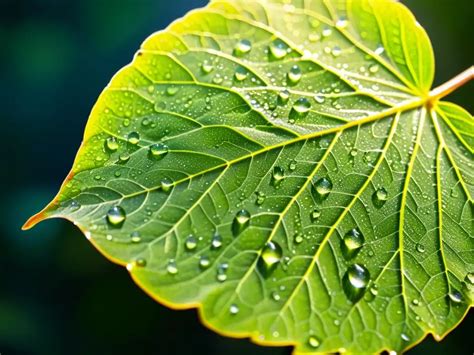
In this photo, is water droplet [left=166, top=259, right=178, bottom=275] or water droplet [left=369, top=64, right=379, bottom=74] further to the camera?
water droplet [left=369, top=64, right=379, bottom=74]

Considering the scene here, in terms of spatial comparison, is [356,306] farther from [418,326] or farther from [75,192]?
[75,192]

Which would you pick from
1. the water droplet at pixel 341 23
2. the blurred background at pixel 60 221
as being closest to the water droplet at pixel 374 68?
the water droplet at pixel 341 23

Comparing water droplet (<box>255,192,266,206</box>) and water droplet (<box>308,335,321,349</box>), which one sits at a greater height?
water droplet (<box>255,192,266,206</box>)

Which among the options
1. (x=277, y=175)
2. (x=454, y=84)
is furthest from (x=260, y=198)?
(x=454, y=84)

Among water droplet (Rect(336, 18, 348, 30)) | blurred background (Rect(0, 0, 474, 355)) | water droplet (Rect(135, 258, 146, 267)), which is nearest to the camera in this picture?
water droplet (Rect(135, 258, 146, 267))

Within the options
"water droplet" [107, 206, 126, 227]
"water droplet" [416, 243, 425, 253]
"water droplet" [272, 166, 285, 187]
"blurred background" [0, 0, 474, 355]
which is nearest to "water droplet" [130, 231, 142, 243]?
"water droplet" [107, 206, 126, 227]

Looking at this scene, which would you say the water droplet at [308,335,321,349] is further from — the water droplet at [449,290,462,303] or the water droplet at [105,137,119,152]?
the water droplet at [105,137,119,152]
